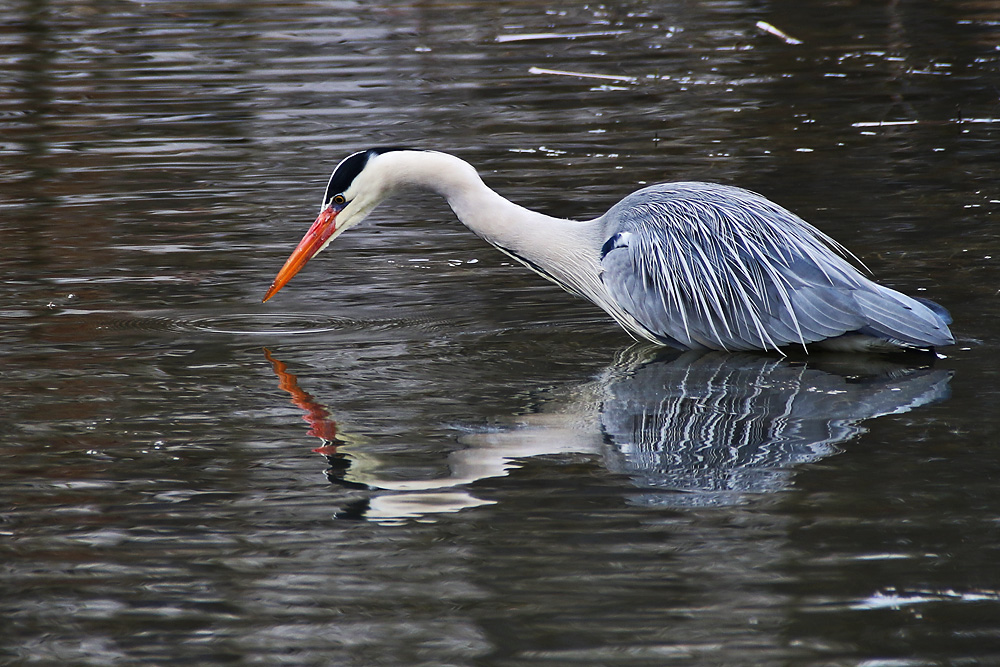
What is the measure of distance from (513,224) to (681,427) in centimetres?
161

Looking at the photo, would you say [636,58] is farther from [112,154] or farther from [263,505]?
[263,505]

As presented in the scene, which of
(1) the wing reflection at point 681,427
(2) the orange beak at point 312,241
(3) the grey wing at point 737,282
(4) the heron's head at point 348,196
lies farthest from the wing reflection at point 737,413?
(2) the orange beak at point 312,241

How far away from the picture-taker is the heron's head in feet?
21.4

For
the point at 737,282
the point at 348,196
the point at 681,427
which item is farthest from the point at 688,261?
the point at 348,196

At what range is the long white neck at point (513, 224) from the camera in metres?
6.50

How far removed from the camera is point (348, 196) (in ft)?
21.7

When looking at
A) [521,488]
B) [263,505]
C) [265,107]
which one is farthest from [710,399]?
[265,107]

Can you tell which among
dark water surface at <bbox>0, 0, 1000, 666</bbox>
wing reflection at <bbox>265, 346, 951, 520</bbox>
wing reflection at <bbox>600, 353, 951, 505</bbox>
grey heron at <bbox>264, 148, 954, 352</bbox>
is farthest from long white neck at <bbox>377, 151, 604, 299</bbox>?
wing reflection at <bbox>600, 353, 951, 505</bbox>

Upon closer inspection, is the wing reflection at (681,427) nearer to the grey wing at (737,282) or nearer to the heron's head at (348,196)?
the grey wing at (737,282)

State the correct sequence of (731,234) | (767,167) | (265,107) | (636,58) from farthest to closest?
1. (636,58)
2. (265,107)
3. (767,167)
4. (731,234)

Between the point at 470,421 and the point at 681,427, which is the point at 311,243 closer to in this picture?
the point at 470,421

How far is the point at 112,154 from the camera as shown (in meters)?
11.2

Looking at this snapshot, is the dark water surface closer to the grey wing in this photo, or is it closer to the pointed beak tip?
the grey wing

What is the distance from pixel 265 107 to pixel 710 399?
826 cm
